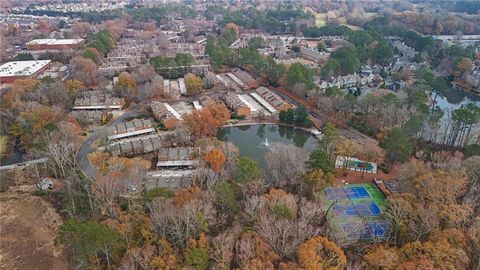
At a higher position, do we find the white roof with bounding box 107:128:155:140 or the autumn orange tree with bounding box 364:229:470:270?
the autumn orange tree with bounding box 364:229:470:270

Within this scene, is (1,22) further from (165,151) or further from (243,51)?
(165,151)

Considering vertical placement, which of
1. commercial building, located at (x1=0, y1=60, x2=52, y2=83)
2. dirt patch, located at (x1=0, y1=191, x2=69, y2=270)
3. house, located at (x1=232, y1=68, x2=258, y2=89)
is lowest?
dirt patch, located at (x1=0, y1=191, x2=69, y2=270)

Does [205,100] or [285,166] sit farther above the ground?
[285,166]

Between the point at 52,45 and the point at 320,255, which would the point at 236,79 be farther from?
the point at 52,45

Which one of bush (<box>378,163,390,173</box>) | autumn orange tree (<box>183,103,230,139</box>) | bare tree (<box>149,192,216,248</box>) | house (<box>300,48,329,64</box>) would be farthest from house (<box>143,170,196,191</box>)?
house (<box>300,48,329,64</box>)

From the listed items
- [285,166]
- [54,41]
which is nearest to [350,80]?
[285,166]

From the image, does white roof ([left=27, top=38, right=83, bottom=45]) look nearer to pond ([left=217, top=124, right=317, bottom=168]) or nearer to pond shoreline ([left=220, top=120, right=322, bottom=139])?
pond shoreline ([left=220, top=120, right=322, bottom=139])

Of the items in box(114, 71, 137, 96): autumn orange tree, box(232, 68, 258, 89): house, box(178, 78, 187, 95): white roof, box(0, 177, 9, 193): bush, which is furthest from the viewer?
Answer: box(232, 68, 258, 89): house
